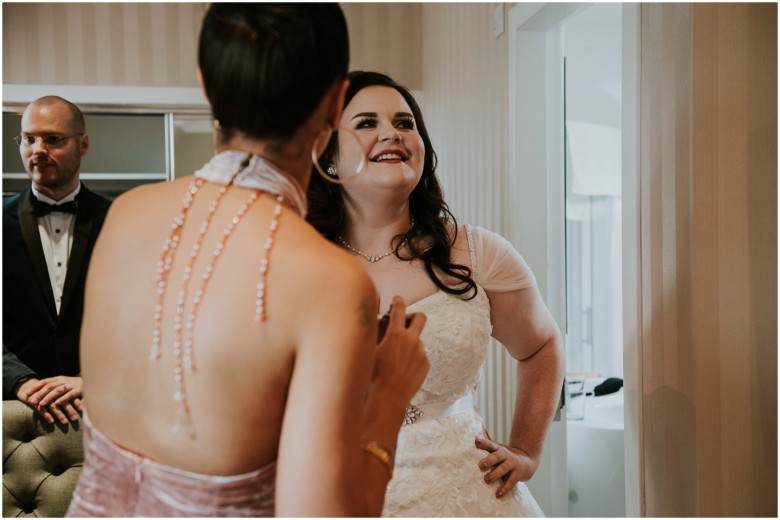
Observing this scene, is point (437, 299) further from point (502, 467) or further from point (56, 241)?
point (56, 241)

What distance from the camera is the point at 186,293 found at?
0.81 metres

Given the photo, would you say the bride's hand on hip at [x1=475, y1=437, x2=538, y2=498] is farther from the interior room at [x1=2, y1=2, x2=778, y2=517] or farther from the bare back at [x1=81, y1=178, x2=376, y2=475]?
the bare back at [x1=81, y1=178, x2=376, y2=475]

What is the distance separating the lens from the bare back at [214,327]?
776 millimetres

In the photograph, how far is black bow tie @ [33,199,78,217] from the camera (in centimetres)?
234

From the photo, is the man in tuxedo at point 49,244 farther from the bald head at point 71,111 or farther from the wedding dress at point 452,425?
the wedding dress at point 452,425

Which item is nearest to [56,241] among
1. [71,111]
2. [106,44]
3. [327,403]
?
[71,111]

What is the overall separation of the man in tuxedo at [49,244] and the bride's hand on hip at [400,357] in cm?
150

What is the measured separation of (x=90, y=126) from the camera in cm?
460

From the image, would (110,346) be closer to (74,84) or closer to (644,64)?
(644,64)

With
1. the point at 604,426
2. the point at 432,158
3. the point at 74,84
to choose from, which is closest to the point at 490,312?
the point at 432,158

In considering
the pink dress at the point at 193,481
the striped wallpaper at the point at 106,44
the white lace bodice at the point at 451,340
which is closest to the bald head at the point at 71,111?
the white lace bodice at the point at 451,340

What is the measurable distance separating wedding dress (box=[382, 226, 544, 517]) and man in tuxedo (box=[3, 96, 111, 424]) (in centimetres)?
107

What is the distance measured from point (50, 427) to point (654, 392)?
149 cm

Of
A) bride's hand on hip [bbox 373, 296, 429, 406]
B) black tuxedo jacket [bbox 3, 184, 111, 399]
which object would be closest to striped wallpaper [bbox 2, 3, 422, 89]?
black tuxedo jacket [bbox 3, 184, 111, 399]
